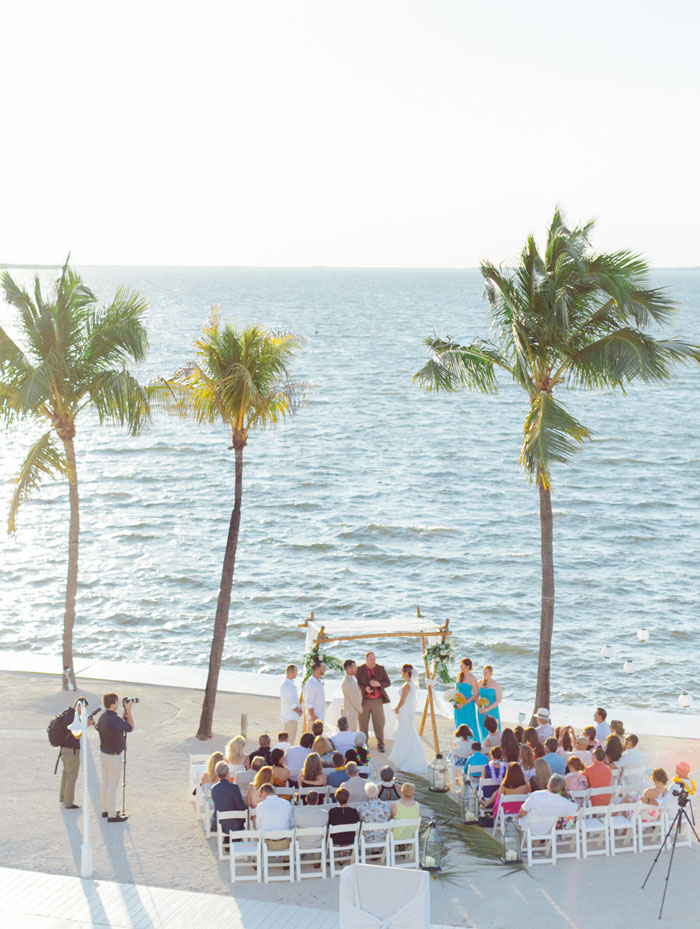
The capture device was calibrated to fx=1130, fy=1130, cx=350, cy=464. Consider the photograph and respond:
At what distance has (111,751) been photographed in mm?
14312

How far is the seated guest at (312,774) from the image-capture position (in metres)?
13.6

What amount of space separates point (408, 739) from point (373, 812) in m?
3.39

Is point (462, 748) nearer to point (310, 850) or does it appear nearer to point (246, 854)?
point (310, 850)

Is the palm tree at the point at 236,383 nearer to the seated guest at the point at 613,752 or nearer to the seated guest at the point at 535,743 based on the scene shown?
the seated guest at the point at 535,743

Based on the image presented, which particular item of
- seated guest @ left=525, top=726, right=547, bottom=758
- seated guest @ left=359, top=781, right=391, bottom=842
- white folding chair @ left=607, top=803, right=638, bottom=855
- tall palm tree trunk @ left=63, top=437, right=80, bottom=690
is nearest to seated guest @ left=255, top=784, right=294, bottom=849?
seated guest @ left=359, top=781, right=391, bottom=842

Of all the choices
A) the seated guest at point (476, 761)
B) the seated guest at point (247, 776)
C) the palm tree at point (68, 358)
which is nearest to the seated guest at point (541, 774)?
the seated guest at point (476, 761)

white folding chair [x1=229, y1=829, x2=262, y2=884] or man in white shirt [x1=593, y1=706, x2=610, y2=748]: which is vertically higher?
man in white shirt [x1=593, y1=706, x2=610, y2=748]

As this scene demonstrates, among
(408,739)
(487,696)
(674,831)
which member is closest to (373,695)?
(408,739)

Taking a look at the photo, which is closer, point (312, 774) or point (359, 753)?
point (312, 774)

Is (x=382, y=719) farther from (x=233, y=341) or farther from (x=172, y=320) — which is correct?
(x=172, y=320)

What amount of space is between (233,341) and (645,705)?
13157 millimetres

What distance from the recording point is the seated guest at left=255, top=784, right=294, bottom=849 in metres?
12.8

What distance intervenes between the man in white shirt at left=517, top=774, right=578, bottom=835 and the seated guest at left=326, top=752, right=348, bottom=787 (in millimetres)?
2210

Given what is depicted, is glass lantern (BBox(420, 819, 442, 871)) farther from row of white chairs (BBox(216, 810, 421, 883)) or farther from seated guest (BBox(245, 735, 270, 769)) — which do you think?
seated guest (BBox(245, 735, 270, 769))
